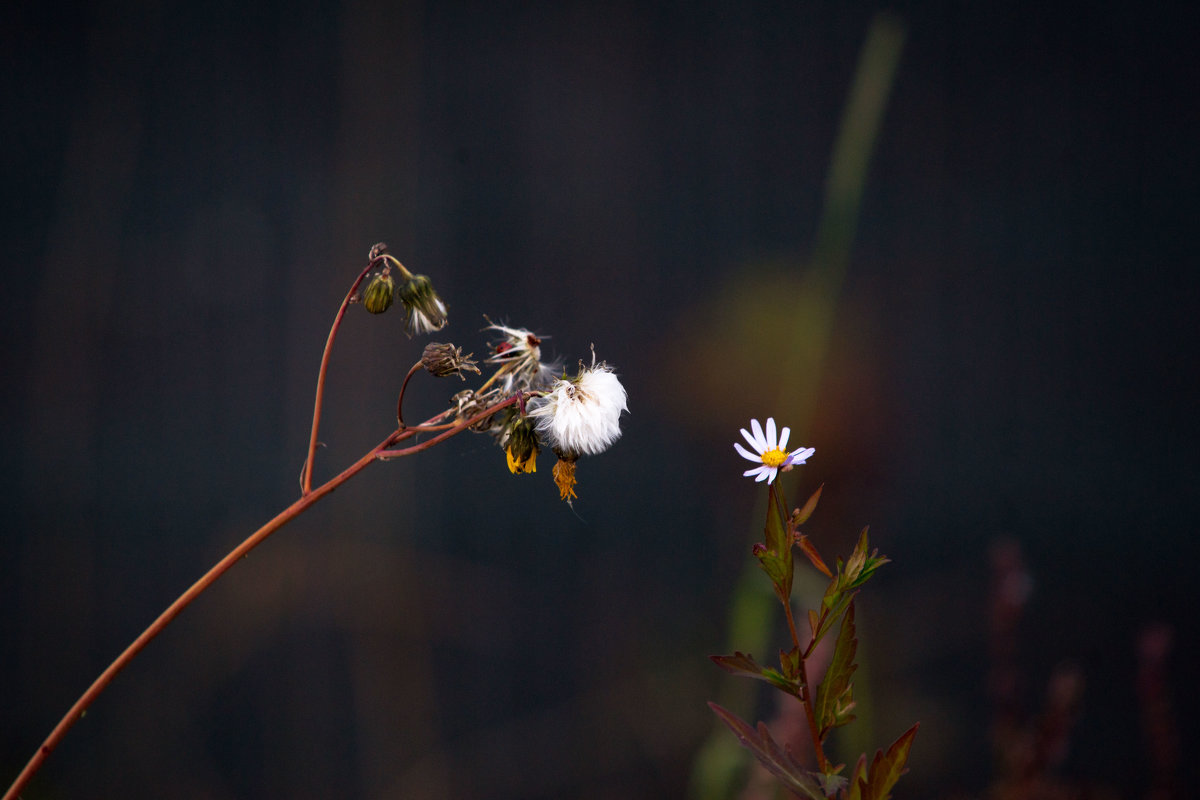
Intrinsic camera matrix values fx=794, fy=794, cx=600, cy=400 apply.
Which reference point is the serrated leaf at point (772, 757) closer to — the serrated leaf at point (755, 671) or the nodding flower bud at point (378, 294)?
the serrated leaf at point (755, 671)

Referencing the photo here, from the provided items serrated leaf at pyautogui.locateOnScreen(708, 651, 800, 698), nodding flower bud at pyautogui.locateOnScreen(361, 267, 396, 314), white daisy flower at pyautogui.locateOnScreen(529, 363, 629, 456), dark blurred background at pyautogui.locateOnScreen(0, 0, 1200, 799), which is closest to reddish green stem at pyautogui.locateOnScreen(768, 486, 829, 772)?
serrated leaf at pyautogui.locateOnScreen(708, 651, 800, 698)

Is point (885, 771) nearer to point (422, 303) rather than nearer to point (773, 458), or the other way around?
point (773, 458)

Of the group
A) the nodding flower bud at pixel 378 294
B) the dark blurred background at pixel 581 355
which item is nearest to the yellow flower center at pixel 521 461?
the nodding flower bud at pixel 378 294

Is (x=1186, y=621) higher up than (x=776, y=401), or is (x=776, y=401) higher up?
(x=776, y=401)

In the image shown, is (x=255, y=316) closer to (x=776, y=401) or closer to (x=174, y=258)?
(x=174, y=258)

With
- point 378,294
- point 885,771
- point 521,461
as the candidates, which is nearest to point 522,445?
point 521,461

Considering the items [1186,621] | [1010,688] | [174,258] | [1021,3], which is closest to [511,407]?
[1010,688]

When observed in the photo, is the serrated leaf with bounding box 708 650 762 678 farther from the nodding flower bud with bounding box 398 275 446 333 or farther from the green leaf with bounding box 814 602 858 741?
the nodding flower bud with bounding box 398 275 446 333
